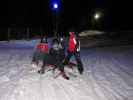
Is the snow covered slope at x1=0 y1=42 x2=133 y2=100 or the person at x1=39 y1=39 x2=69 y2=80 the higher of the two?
the person at x1=39 y1=39 x2=69 y2=80

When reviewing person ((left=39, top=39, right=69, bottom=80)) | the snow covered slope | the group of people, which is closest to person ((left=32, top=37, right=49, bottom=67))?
the group of people

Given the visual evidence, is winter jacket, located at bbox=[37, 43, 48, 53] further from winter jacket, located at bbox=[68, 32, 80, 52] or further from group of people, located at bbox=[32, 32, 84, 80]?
winter jacket, located at bbox=[68, 32, 80, 52]

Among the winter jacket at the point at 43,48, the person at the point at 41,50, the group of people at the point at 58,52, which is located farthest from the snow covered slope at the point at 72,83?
the winter jacket at the point at 43,48

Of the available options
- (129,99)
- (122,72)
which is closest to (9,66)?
(122,72)

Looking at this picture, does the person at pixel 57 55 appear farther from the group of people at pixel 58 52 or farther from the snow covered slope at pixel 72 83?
the snow covered slope at pixel 72 83

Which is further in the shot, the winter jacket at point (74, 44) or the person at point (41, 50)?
the person at point (41, 50)

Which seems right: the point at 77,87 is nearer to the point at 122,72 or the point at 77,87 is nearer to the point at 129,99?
the point at 129,99

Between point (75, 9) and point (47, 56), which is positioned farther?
point (75, 9)

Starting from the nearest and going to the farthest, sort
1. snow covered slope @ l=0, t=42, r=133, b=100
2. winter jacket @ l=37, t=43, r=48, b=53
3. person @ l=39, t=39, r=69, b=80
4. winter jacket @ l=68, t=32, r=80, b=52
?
1. snow covered slope @ l=0, t=42, r=133, b=100
2. person @ l=39, t=39, r=69, b=80
3. winter jacket @ l=68, t=32, r=80, b=52
4. winter jacket @ l=37, t=43, r=48, b=53

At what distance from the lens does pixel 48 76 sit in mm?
12203

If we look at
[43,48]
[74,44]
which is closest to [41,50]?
[43,48]

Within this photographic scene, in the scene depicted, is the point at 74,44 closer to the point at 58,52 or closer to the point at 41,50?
the point at 58,52

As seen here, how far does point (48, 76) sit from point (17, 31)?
65.8 feet

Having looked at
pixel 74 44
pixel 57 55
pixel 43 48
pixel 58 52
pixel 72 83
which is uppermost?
pixel 74 44
